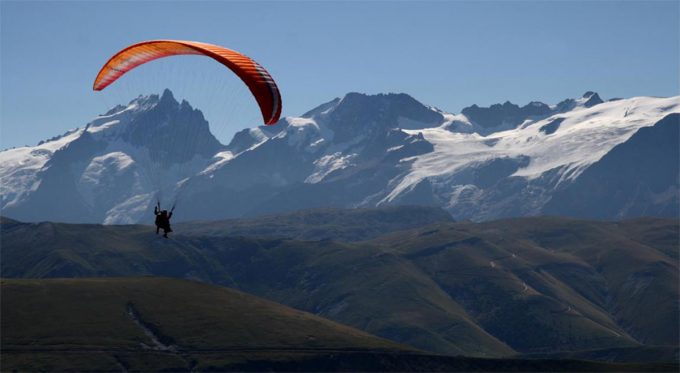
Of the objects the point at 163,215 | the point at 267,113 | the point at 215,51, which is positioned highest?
the point at 215,51

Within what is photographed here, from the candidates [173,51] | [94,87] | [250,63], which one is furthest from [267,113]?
[94,87]

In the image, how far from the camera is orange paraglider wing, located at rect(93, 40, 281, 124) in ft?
255

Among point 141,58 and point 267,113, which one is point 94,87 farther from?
point 267,113

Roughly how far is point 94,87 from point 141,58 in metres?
6.64

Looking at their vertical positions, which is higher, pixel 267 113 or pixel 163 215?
pixel 267 113

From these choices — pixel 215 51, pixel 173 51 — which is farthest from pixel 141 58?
pixel 215 51

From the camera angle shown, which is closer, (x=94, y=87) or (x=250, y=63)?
(x=250, y=63)

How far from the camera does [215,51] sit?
256 feet

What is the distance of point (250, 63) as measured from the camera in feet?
260

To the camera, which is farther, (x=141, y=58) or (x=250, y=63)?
(x=141, y=58)

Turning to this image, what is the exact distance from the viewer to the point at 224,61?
77250 millimetres

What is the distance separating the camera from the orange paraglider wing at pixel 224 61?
77.6m

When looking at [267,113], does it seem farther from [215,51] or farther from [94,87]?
[94,87]

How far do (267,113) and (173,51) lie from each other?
955cm
